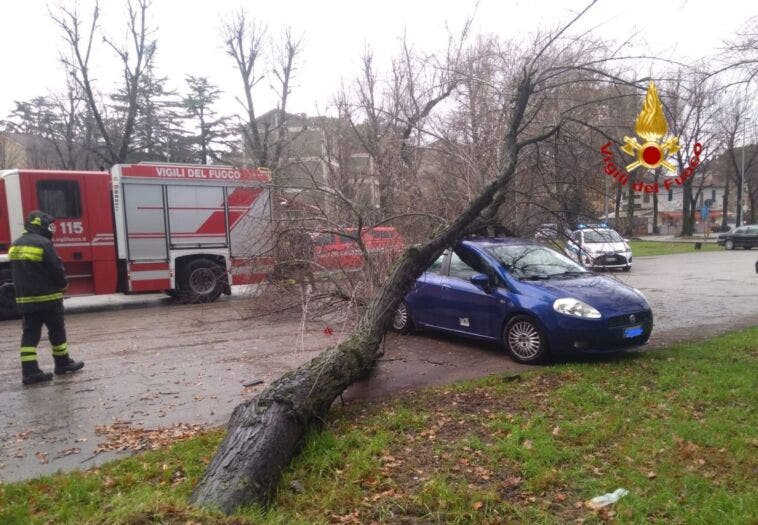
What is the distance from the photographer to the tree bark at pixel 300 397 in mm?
3549

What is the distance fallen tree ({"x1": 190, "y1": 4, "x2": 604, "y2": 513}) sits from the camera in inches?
140

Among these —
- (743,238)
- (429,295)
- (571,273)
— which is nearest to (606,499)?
(571,273)

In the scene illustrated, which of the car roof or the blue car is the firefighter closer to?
the blue car

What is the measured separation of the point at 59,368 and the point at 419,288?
15.9ft

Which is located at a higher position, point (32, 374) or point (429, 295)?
point (429, 295)

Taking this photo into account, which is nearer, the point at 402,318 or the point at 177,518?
the point at 177,518

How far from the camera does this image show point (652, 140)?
604cm

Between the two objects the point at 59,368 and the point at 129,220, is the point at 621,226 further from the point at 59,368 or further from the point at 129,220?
the point at 129,220

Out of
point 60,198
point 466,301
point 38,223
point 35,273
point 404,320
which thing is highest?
point 60,198

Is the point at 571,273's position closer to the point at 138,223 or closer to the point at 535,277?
the point at 535,277

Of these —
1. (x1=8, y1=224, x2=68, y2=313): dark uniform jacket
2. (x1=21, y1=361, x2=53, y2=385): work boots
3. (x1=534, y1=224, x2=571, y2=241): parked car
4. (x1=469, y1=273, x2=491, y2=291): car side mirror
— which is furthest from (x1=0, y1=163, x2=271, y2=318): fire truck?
(x1=534, y1=224, x2=571, y2=241): parked car

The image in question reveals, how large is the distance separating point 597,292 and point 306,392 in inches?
159

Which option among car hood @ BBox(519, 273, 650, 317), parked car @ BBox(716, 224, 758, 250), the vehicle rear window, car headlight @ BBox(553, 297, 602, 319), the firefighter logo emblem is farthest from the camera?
parked car @ BBox(716, 224, 758, 250)

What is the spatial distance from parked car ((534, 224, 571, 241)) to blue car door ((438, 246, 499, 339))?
1460 mm
